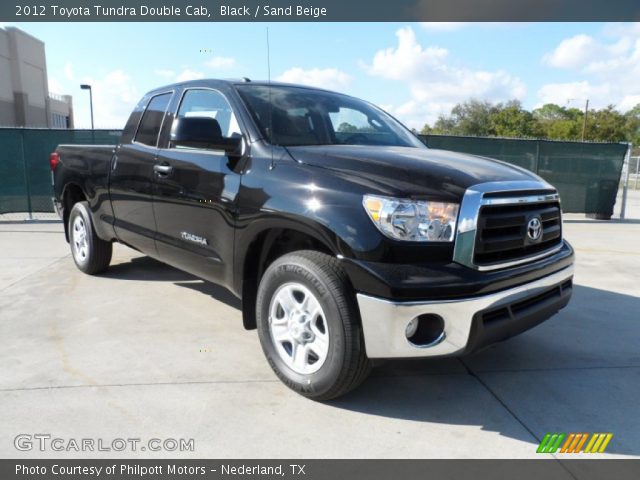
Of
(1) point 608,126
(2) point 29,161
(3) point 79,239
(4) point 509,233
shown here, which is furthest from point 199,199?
(1) point 608,126

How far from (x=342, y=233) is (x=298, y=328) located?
667 mm

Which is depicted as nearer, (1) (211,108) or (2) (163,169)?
(1) (211,108)

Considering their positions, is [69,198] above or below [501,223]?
below

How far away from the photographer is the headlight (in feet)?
8.58

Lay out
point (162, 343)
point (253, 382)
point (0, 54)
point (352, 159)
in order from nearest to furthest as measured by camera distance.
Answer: point (352, 159)
point (253, 382)
point (162, 343)
point (0, 54)

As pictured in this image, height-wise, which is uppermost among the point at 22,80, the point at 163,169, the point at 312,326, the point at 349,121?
the point at 22,80

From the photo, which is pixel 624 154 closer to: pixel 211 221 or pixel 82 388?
pixel 211 221

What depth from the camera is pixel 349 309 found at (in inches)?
105

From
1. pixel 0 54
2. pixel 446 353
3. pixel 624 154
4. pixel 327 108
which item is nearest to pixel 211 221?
pixel 327 108

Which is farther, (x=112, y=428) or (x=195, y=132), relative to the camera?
(x=195, y=132)

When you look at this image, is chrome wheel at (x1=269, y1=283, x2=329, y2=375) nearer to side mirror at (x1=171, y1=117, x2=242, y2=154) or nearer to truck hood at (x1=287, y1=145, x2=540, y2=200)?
truck hood at (x1=287, y1=145, x2=540, y2=200)

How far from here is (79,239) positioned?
582 cm
